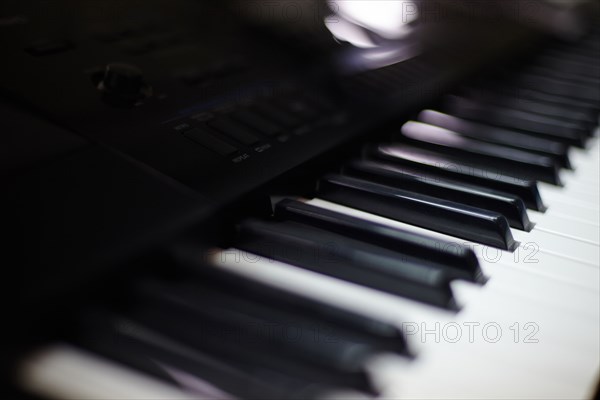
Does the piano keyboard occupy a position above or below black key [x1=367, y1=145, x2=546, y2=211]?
below

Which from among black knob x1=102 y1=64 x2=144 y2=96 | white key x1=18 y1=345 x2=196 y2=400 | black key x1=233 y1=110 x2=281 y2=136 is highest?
black knob x1=102 y1=64 x2=144 y2=96

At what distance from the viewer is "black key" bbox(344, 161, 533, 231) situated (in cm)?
78

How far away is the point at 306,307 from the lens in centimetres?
48

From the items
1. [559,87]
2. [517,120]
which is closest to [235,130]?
[517,120]

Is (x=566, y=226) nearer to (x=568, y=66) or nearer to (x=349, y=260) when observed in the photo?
(x=349, y=260)

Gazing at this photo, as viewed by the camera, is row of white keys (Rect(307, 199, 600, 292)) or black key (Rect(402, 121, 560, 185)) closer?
row of white keys (Rect(307, 199, 600, 292))

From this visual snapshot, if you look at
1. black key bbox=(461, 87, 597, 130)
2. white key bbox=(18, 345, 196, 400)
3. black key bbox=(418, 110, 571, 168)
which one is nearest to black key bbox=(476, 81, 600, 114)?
black key bbox=(461, 87, 597, 130)

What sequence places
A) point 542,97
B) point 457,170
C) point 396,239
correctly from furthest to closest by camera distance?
point 542,97 < point 457,170 < point 396,239

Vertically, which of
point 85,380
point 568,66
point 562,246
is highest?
point 568,66

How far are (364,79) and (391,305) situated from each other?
21.3 inches

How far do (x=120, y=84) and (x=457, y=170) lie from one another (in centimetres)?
46

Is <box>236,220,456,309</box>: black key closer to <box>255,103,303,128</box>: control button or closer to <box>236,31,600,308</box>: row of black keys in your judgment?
<box>236,31,600,308</box>: row of black keys

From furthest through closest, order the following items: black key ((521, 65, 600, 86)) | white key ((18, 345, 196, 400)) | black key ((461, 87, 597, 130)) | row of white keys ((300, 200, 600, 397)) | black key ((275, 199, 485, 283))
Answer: black key ((521, 65, 600, 86))
black key ((461, 87, 597, 130))
black key ((275, 199, 485, 283))
row of white keys ((300, 200, 600, 397))
white key ((18, 345, 196, 400))

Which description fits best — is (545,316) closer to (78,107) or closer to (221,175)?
(221,175)
